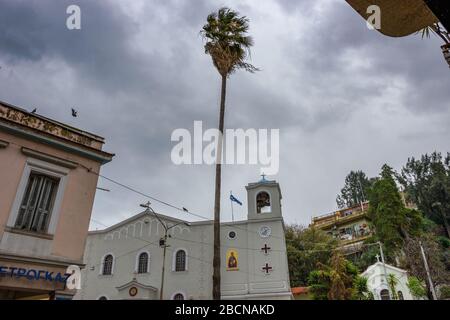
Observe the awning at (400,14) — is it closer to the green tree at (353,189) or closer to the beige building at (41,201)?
the beige building at (41,201)

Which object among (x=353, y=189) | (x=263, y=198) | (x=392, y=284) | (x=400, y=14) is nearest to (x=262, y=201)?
(x=263, y=198)

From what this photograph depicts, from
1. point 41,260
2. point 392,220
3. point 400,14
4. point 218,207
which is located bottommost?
point 41,260

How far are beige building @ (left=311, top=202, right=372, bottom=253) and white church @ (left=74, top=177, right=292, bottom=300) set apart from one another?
24775mm

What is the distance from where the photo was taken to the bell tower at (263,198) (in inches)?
1107

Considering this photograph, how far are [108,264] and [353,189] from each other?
56.4 m

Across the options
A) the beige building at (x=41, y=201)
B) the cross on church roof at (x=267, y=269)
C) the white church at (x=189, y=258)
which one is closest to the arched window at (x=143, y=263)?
the white church at (x=189, y=258)

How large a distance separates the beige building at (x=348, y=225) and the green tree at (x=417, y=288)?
16199 millimetres

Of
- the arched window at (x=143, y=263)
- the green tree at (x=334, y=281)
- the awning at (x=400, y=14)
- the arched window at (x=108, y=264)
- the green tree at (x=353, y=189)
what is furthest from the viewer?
the green tree at (x=353, y=189)

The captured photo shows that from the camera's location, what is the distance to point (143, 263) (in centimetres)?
2791

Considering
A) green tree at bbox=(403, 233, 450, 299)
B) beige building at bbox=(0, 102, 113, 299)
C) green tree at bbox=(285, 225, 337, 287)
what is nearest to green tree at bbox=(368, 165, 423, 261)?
green tree at bbox=(403, 233, 450, 299)

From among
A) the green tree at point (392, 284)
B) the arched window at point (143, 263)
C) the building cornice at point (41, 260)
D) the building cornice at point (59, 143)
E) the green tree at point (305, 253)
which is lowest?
the building cornice at point (41, 260)

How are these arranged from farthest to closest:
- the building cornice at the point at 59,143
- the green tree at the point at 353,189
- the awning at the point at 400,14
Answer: the green tree at the point at 353,189 < the building cornice at the point at 59,143 < the awning at the point at 400,14

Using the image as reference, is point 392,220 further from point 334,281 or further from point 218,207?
point 218,207
